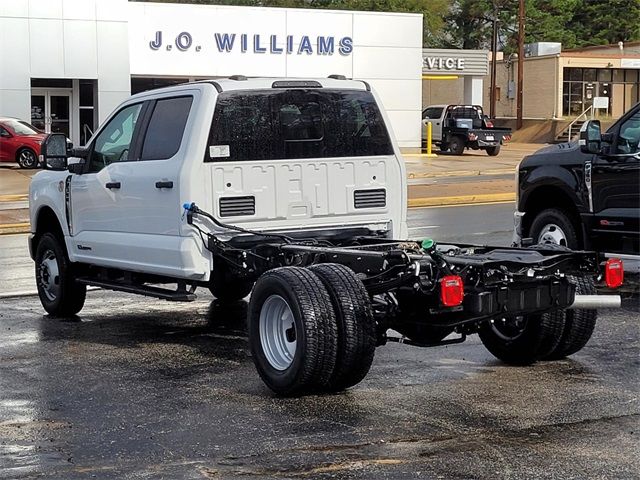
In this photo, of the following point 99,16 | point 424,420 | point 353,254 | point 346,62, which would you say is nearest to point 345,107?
point 353,254

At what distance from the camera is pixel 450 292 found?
6.95 metres

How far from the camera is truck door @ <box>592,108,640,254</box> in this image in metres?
11.1

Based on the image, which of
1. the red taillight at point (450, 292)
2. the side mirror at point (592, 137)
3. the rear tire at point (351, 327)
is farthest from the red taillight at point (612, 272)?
the side mirror at point (592, 137)

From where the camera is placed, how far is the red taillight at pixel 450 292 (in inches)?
274

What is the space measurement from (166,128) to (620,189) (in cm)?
468

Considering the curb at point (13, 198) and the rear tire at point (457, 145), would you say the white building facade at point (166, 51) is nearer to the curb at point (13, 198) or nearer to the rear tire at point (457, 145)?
the rear tire at point (457, 145)

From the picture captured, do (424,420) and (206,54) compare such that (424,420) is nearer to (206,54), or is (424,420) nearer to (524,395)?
(524,395)

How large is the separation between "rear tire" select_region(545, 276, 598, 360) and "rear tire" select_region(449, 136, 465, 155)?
116 ft

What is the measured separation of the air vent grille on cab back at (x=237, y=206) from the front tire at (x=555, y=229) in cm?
403

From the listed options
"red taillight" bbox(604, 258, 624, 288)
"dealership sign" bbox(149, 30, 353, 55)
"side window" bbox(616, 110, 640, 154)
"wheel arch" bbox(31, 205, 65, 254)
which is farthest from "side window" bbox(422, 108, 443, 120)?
"red taillight" bbox(604, 258, 624, 288)

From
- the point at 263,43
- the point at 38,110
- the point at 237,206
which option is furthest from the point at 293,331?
the point at 263,43

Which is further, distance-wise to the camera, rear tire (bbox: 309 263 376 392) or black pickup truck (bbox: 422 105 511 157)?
black pickup truck (bbox: 422 105 511 157)

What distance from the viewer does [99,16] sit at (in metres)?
40.4

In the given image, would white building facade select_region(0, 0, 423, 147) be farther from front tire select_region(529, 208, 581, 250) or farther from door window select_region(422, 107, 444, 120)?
front tire select_region(529, 208, 581, 250)
